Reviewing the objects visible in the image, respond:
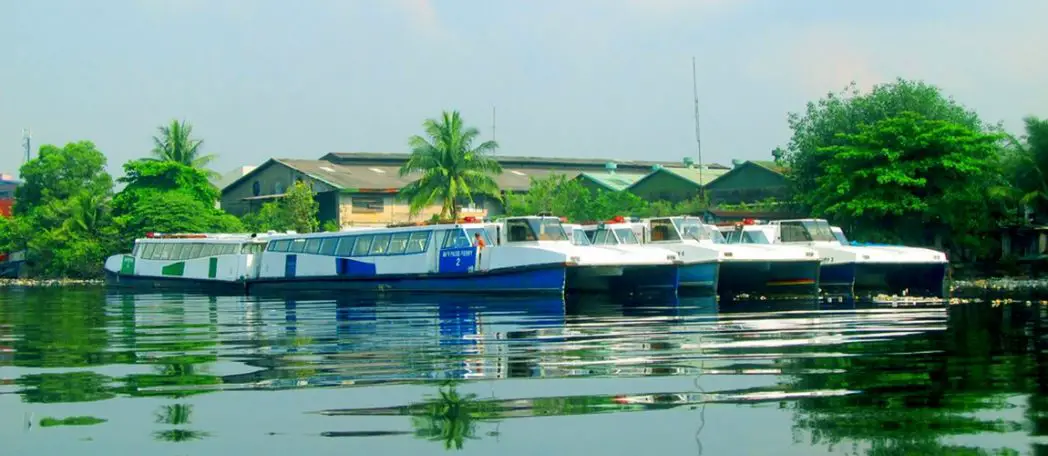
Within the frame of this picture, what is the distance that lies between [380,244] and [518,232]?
20.0 ft

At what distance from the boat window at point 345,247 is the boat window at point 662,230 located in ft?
30.3

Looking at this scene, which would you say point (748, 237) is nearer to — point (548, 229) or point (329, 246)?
point (548, 229)

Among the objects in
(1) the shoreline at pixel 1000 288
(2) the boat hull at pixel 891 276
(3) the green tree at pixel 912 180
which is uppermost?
(3) the green tree at pixel 912 180

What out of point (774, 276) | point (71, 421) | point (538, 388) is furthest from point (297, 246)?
point (71, 421)

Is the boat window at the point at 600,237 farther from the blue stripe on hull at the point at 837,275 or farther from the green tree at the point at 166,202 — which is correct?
the green tree at the point at 166,202

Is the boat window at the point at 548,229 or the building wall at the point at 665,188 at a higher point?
the building wall at the point at 665,188

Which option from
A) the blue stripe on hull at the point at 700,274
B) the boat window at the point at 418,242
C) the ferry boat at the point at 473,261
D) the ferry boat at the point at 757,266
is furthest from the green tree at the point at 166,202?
the blue stripe on hull at the point at 700,274

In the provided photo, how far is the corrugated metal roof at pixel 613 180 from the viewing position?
2795 inches

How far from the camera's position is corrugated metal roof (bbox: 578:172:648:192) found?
71.0 meters

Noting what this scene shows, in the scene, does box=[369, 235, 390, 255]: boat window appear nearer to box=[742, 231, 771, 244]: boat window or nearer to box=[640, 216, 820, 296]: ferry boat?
box=[640, 216, 820, 296]: ferry boat

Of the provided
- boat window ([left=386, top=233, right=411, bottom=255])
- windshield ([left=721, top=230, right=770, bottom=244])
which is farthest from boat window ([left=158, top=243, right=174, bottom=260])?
windshield ([left=721, top=230, right=770, bottom=244])

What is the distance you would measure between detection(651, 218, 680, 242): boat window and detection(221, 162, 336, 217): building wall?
1334 inches

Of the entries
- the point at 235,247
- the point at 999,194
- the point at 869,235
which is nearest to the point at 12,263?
the point at 235,247

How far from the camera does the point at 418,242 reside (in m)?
35.7
